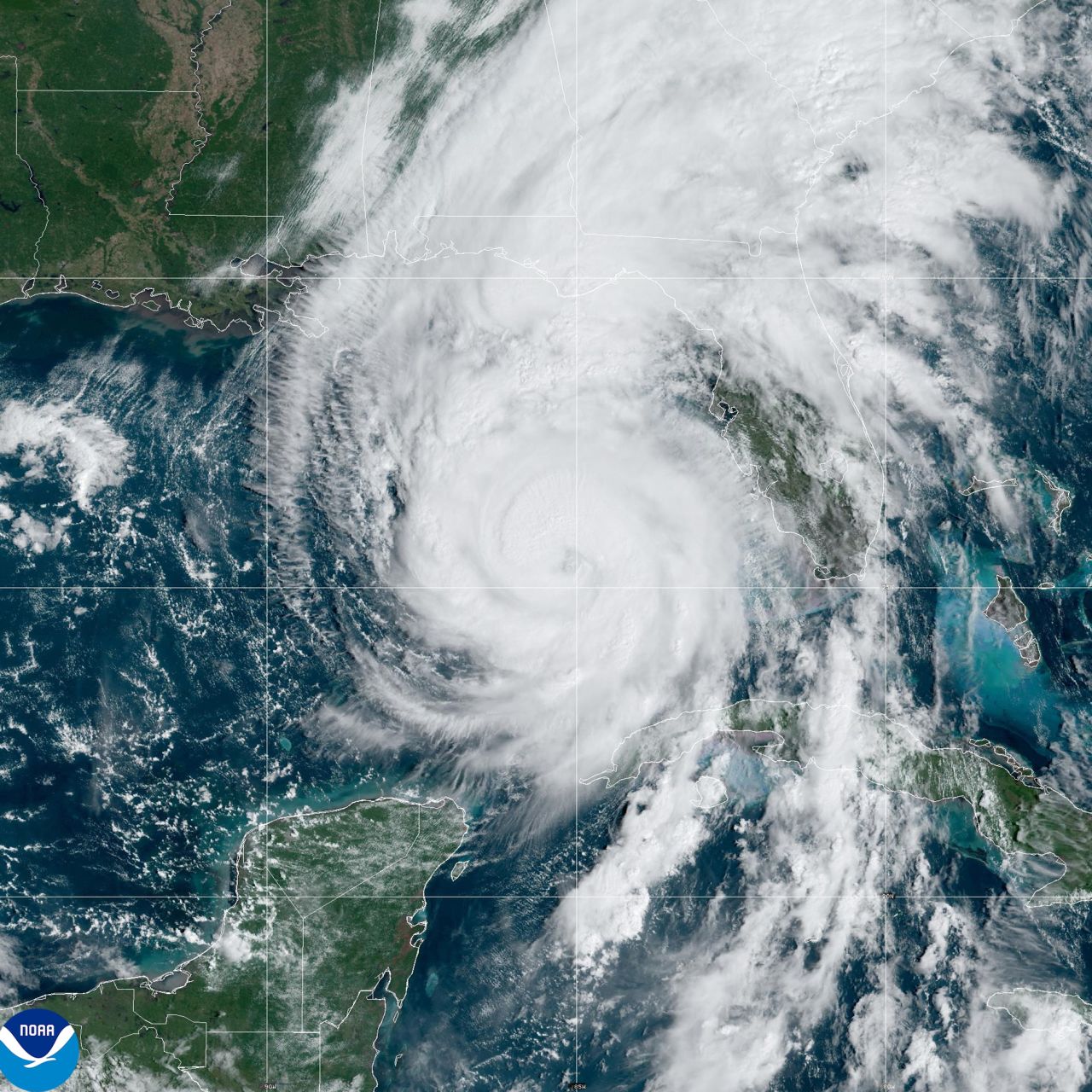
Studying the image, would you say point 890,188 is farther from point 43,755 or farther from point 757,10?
point 43,755

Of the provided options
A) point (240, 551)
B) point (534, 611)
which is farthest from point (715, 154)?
point (240, 551)

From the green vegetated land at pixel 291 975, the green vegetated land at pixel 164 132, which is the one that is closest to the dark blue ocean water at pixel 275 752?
the green vegetated land at pixel 291 975

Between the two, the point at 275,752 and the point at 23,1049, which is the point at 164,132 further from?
the point at 23,1049

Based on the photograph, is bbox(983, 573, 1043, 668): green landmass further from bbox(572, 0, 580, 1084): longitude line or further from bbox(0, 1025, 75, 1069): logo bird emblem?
bbox(0, 1025, 75, 1069): logo bird emblem
